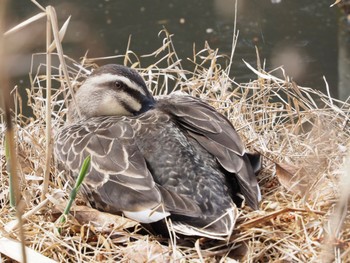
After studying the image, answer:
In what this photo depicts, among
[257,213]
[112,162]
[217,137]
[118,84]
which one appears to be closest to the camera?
[257,213]

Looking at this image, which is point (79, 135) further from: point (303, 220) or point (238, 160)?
point (303, 220)

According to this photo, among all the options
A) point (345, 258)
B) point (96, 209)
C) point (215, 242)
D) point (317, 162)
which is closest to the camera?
point (345, 258)

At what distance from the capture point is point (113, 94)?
15.0 feet

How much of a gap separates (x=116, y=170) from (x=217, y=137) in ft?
1.97

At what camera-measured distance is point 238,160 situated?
4094 millimetres

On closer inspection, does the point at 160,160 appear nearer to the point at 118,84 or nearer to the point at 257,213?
the point at 257,213

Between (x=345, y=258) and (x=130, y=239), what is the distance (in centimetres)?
98

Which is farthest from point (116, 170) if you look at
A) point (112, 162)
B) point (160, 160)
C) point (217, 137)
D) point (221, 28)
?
point (221, 28)

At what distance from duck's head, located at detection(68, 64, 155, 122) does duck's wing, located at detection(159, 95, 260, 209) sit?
5.0 inches

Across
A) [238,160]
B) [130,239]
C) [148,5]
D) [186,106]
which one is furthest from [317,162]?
[148,5]

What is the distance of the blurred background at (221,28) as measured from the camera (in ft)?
25.6

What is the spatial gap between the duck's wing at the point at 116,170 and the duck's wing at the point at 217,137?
26 cm

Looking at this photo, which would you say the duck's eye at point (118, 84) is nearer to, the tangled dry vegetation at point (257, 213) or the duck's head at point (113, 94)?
the duck's head at point (113, 94)

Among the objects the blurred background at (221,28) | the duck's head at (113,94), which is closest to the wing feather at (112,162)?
the duck's head at (113,94)
